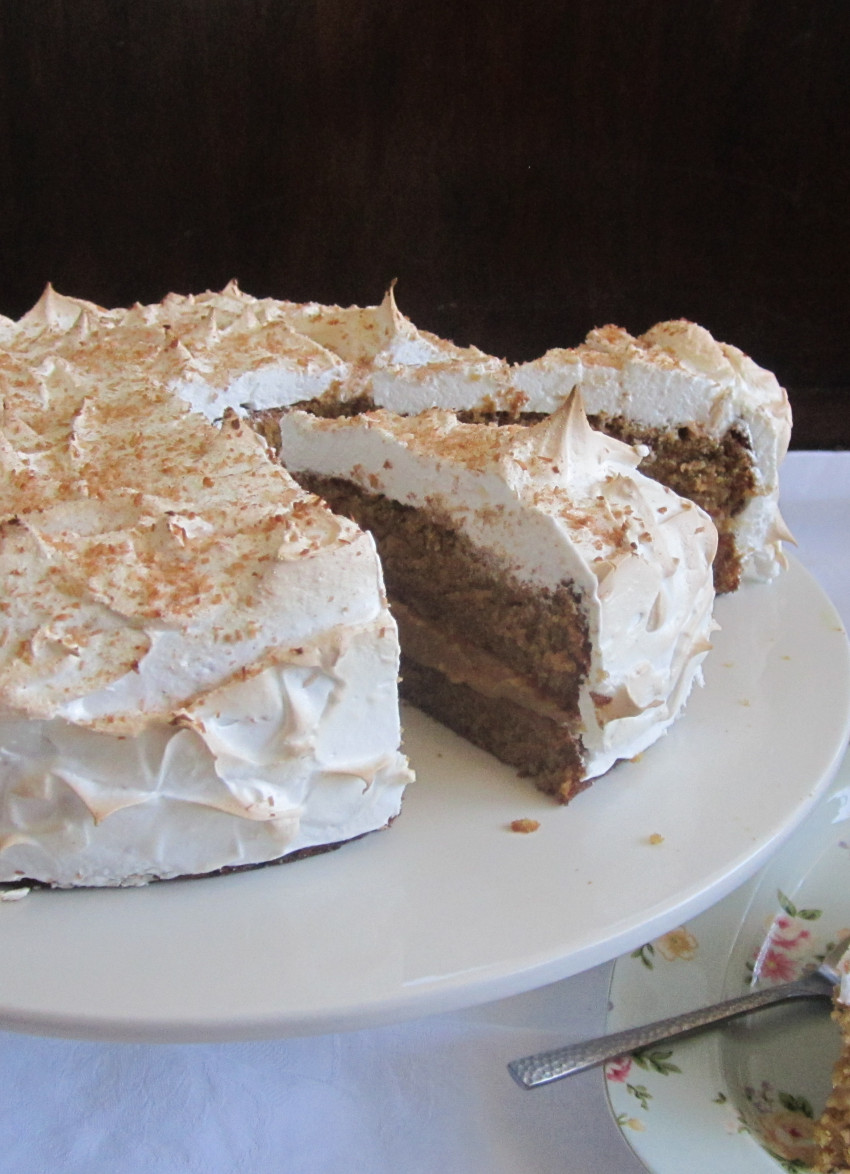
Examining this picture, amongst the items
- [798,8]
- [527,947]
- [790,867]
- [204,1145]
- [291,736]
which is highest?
[798,8]

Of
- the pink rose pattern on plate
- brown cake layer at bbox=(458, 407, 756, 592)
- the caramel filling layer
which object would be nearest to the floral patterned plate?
the pink rose pattern on plate

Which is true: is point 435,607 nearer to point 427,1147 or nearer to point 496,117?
point 427,1147

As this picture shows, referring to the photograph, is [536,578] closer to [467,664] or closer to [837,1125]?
[467,664]

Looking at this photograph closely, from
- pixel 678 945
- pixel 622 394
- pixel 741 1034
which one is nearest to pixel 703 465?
pixel 622 394

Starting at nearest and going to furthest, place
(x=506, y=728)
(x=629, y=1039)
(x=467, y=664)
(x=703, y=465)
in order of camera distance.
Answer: (x=629, y=1039)
(x=506, y=728)
(x=467, y=664)
(x=703, y=465)

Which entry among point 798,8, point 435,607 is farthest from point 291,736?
point 798,8

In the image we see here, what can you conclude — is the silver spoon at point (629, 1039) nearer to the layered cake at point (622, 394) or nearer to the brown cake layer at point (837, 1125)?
the brown cake layer at point (837, 1125)
